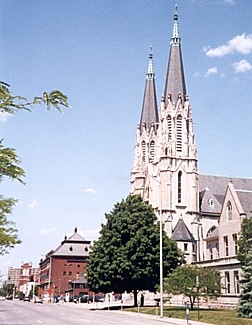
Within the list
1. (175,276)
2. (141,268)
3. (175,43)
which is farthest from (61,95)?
(175,43)

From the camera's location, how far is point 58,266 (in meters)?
117

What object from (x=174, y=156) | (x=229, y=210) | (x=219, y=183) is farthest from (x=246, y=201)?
(x=219, y=183)

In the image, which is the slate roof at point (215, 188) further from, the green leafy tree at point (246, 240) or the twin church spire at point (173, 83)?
the green leafy tree at point (246, 240)

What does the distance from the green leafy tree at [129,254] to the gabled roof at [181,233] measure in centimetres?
2334

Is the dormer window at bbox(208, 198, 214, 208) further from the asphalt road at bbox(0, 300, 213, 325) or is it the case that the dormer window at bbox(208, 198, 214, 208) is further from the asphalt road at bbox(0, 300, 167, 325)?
the asphalt road at bbox(0, 300, 213, 325)

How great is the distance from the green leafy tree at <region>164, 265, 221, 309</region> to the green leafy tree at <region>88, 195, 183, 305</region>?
866 centimetres

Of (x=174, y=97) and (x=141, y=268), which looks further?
(x=174, y=97)

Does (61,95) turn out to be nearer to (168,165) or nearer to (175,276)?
(175,276)

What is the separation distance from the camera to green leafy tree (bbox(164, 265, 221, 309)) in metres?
37.5

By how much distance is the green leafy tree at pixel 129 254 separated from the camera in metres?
48.8

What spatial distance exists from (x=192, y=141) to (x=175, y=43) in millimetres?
21341

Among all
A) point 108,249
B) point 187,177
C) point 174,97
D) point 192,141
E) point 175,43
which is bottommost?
point 108,249

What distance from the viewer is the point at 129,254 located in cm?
4944

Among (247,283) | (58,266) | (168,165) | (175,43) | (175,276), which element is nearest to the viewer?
(247,283)
